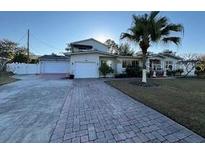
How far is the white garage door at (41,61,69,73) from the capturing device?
93.2ft

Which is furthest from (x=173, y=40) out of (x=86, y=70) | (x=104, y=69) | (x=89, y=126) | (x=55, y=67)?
(x=55, y=67)

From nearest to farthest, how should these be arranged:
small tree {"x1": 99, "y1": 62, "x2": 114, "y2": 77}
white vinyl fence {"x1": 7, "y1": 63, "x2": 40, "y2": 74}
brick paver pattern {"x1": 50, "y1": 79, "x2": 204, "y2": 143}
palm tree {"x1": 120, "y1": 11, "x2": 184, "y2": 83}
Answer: brick paver pattern {"x1": 50, "y1": 79, "x2": 204, "y2": 143} → palm tree {"x1": 120, "y1": 11, "x2": 184, "y2": 83} → small tree {"x1": 99, "y1": 62, "x2": 114, "y2": 77} → white vinyl fence {"x1": 7, "y1": 63, "x2": 40, "y2": 74}

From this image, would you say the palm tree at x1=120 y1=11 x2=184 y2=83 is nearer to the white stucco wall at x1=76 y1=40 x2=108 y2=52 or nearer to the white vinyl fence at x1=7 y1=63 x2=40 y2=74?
the white stucco wall at x1=76 y1=40 x2=108 y2=52

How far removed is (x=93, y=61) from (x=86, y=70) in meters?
1.54

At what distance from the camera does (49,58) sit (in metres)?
28.6

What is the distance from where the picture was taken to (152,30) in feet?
38.1

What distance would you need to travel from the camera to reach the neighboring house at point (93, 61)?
60.9 ft

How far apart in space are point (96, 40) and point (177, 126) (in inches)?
874

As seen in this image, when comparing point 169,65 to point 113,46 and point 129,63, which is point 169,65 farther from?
point 113,46

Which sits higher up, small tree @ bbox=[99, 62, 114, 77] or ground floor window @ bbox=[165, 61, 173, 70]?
ground floor window @ bbox=[165, 61, 173, 70]

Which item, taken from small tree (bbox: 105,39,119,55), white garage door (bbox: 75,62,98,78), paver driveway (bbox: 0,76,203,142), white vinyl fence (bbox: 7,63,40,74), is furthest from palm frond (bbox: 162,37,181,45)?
small tree (bbox: 105,39,119,55)

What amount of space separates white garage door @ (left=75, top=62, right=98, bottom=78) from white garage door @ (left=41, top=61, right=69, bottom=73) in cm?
1232

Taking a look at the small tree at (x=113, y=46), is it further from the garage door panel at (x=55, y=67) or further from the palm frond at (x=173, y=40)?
the palm frond at (x=173, y=40)

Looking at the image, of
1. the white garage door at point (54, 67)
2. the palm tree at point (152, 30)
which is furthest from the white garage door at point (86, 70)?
the white garage door at point (54, 67)
